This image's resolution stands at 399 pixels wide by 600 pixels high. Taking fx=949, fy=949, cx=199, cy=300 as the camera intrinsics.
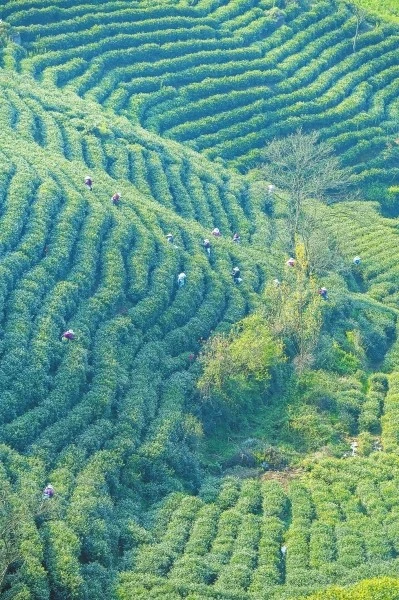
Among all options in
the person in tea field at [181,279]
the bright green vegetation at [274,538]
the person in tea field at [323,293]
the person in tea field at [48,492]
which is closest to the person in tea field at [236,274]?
the person in tea field at [181,279]

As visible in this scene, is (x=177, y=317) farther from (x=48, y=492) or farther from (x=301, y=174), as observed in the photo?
(x=301, y=174)

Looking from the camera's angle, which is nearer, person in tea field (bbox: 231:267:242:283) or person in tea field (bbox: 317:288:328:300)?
person in tea field (bbox: 231:267:242:283)

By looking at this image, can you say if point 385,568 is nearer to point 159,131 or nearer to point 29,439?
point 29,439

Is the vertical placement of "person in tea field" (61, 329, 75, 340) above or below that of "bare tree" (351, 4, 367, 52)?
below

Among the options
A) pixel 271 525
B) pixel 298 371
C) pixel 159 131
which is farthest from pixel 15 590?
pixel 159 131

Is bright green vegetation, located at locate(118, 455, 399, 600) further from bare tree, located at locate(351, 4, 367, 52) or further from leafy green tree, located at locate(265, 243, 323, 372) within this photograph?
bare tree, located at locate(351, 4, 367, 52)

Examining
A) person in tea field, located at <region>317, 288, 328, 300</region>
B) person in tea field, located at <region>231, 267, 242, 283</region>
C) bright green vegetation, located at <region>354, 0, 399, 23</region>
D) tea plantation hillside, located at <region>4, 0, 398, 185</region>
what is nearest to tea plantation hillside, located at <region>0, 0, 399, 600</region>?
tea plantation hillside, located at <region>4, 0, 398, 185</region>
